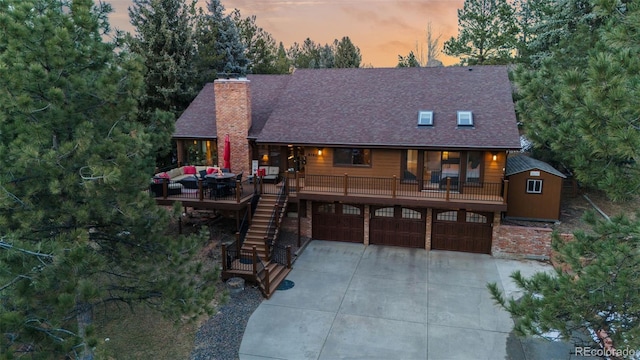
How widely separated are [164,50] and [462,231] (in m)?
19.6

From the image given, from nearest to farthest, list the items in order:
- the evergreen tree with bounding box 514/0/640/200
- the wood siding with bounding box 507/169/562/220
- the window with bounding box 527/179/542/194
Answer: the evergreen tree with bounding box 514/0/640/200
the wood siding with bounding box 507/169/562/220
the window with bounding box 527/179/542/194

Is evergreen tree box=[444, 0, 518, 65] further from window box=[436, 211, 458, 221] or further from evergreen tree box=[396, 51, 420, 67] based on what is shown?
window box=[436, 211, 458, 221]

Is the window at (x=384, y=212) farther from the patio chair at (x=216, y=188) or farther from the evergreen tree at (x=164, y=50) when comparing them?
the evergreen tree at (x=164, y=50)

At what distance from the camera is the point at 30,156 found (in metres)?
6.03

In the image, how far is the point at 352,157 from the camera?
16.8 m

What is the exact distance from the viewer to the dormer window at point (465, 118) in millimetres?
15887

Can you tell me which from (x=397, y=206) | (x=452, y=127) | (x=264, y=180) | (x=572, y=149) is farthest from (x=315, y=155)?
(x=572, y=149)

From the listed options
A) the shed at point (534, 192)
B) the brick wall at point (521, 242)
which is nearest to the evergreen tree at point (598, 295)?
the brick wall at point (521, 242)

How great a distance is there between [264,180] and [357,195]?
4.23m

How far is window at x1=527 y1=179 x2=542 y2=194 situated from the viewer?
16.0 m

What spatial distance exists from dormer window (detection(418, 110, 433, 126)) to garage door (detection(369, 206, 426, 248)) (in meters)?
3.42

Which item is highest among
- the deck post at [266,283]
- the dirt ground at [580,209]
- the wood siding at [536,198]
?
the wood siding at [536,198]

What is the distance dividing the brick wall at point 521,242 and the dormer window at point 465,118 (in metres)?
4.04

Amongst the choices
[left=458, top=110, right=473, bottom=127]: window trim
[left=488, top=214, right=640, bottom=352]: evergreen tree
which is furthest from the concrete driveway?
[left=458, top=110, right=473, bottom=127]: window trim
